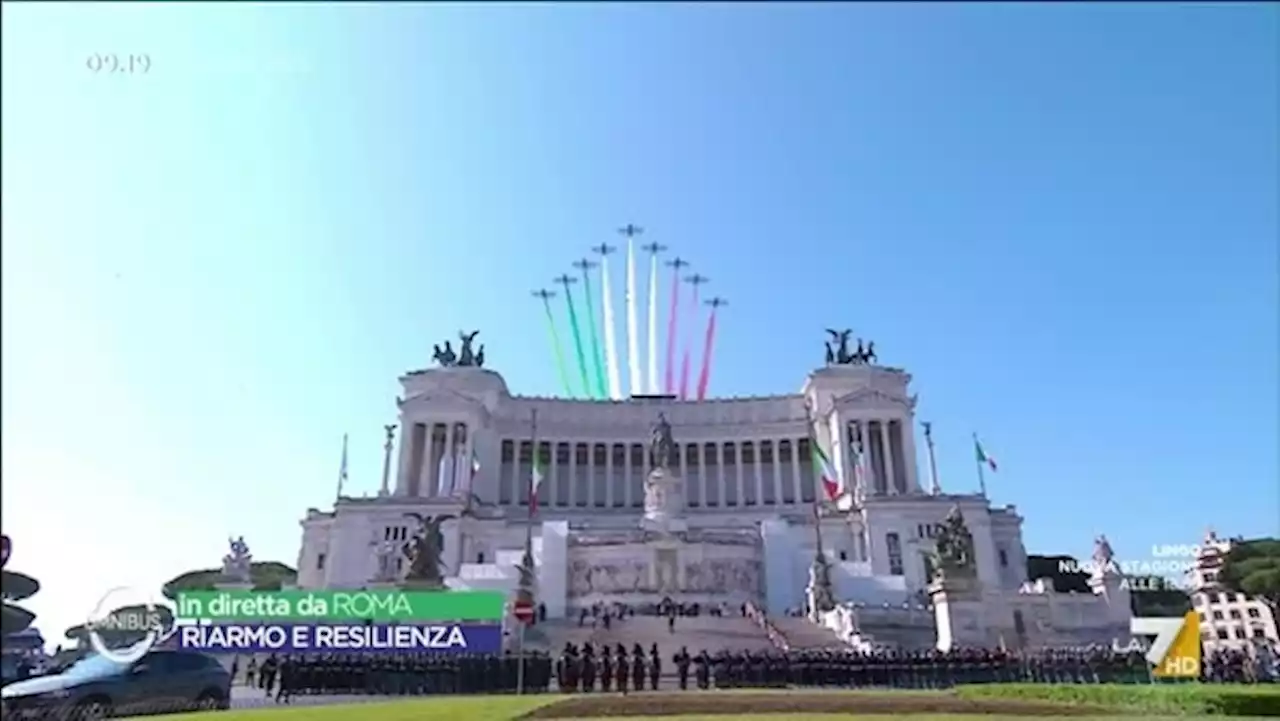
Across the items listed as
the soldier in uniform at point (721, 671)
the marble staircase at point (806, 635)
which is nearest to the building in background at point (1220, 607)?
the marble staircase at point (806, 635)

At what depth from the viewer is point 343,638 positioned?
3600cm

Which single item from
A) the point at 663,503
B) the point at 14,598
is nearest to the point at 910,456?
the point at 663,503

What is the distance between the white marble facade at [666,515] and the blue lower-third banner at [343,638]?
1636cm

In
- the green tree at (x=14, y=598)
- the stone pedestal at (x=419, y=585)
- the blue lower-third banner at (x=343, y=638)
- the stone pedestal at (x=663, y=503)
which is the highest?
the stone pedestal at (x=663, y=503)

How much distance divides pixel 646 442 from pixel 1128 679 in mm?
65073

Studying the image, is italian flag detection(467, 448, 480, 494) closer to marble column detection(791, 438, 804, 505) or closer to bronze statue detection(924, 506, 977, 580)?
marble column detection(791, 438, 804, 505)

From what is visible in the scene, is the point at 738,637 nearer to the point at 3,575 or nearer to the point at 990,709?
the point at 990,709

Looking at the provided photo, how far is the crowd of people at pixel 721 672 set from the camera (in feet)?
90.5

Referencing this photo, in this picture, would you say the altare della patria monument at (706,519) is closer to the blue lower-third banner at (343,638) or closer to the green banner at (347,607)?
the green banner at (347,607)

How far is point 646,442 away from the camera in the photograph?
9219 cm

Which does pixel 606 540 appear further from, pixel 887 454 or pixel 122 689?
pixel 122 689

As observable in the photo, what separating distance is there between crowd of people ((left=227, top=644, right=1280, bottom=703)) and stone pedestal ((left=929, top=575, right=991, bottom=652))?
18.8 feet

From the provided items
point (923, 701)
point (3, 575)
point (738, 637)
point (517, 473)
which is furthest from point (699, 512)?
point (3, 575)

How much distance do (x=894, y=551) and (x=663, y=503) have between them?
18768 millimetres
